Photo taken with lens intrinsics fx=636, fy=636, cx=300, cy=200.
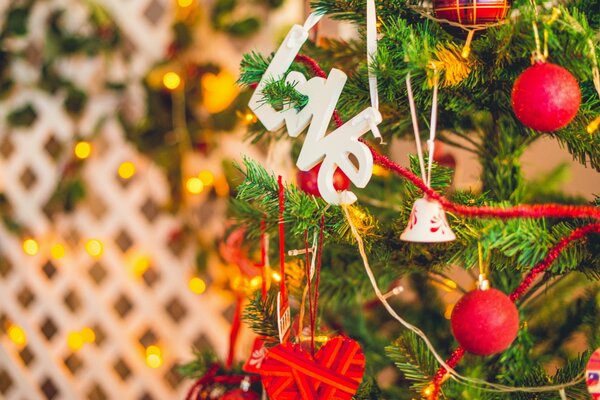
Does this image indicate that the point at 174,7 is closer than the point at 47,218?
Yes

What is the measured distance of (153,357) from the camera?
4.55 feet

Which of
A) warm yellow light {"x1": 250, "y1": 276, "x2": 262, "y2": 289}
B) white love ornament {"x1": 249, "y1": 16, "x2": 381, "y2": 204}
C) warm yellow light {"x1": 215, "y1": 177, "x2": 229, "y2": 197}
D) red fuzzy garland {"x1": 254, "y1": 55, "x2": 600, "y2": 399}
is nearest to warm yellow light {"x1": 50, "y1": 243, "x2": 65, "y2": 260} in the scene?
warm yellow light {"x1": 215, "y1": 177, "x2": 229, "y2": 197}

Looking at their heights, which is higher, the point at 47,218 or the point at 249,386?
the point at 249,386

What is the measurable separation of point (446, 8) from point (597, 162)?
0.62ft

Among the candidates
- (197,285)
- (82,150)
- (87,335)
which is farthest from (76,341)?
(82,150)

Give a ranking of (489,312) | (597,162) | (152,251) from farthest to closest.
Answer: (152,251), (597,162), (489,312)

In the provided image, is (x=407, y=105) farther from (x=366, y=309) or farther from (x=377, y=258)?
(x=366, y=309)

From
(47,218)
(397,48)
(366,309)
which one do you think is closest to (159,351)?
(47,218)

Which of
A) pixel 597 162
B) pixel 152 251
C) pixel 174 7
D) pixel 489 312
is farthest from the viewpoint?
pixel 152 251

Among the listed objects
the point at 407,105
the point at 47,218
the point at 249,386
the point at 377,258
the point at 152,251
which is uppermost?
the point at 407,105

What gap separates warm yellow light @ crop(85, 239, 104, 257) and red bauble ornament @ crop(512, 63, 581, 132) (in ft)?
3.67

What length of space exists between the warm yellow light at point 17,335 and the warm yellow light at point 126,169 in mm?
434

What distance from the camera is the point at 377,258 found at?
0.62m

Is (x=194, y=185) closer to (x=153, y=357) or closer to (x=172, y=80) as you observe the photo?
(x=172, y=80)
